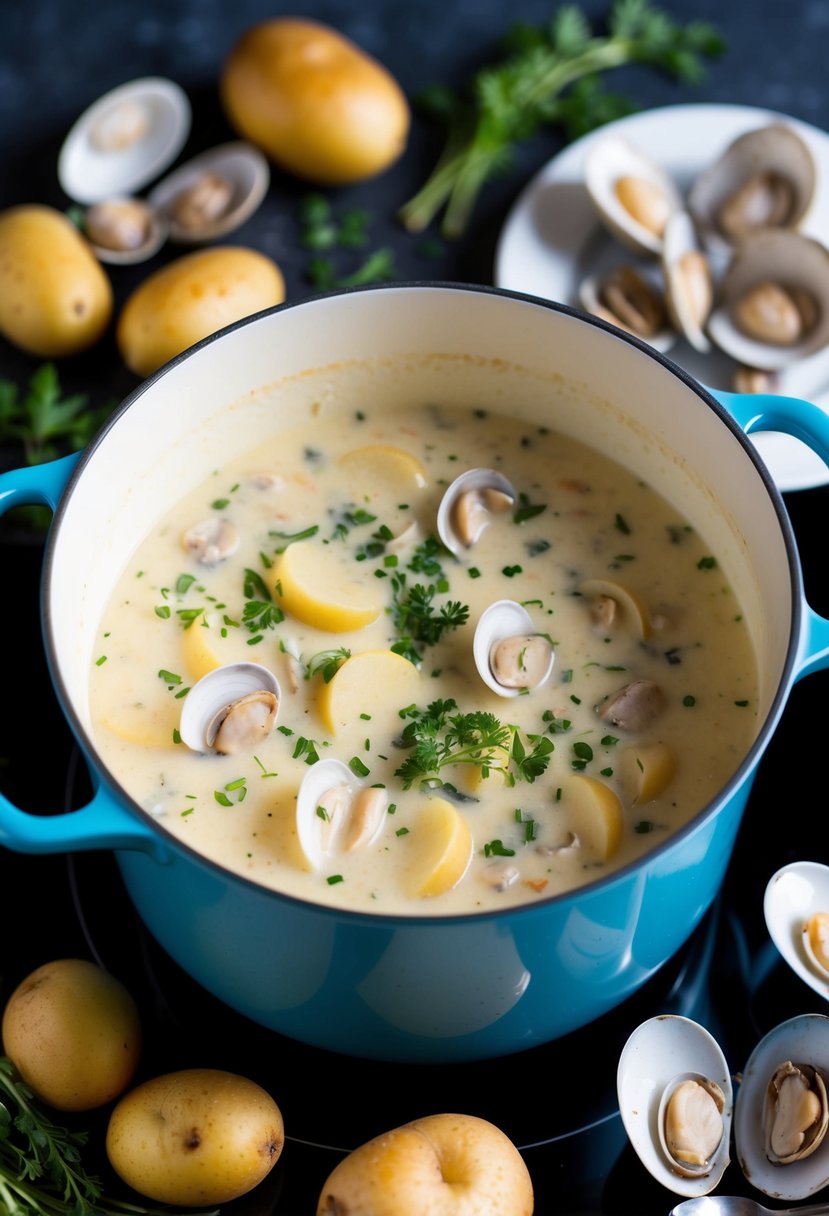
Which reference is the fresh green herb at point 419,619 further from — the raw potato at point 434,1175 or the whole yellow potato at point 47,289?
the whole yellow potato at point 47,289

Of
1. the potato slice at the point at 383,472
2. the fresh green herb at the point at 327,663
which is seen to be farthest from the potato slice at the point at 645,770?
the potato slice at the point at 383,472

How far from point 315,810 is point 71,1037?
1.22ft

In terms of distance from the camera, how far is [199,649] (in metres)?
1.73

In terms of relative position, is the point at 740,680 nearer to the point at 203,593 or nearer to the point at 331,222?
the point at 203,593

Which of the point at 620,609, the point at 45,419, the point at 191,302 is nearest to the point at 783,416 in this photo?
the point at 620,609

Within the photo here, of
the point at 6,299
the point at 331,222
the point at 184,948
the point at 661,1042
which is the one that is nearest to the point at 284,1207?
the point at 184,948

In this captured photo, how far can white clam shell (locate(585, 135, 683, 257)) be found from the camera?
2.32 metres

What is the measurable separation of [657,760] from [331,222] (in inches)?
51.9

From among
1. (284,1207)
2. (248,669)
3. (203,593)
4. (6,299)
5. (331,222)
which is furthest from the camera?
(331,222)

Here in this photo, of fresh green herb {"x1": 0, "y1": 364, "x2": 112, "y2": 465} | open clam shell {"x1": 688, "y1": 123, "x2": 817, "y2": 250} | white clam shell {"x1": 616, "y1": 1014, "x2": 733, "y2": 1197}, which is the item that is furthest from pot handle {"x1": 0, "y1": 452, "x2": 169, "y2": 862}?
open clam shell {"x1": 688, "y1": 123, "x2": 817, "y2": 250}

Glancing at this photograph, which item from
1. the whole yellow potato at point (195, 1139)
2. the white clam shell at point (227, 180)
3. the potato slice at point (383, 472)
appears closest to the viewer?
the whole yellow potato at point (195, 1139)

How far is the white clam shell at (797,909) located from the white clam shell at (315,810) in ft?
1.54

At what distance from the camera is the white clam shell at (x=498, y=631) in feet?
5.50

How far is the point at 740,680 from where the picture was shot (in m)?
1.73
